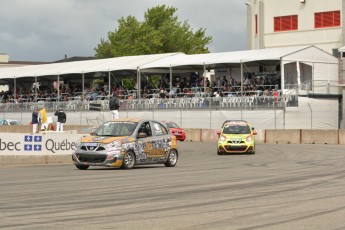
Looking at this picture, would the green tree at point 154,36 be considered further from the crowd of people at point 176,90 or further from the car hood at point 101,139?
the car hood at point 101,139

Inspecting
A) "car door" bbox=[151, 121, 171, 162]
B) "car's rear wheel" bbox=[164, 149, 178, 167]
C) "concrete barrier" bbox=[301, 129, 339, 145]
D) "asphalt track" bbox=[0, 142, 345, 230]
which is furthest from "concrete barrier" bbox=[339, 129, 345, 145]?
"car door" bbox=[151, 121, 171, 162]

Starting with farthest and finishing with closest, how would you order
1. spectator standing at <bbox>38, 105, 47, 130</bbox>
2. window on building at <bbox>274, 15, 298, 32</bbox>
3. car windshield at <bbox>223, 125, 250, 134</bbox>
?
window on building at <bbox>274, 15, 298, 32</bbox>
spectator standing at <bbox>38, 105, 47, 130</bbox>
car windshield at <bbox>223, 125, 250, 134</bbox>

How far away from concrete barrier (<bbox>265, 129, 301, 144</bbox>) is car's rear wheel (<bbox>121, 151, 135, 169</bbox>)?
71.6 feet

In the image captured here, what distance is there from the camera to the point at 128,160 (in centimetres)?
2328

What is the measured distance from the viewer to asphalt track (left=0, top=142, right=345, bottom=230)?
36.3 ft

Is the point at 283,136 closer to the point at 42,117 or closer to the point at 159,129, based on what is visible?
the point at 42,117

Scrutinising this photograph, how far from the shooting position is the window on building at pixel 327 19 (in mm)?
72062

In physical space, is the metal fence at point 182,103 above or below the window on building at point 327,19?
below

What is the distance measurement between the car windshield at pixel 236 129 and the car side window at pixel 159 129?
11.1m

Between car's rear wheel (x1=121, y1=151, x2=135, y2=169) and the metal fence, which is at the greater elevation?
the metal fence

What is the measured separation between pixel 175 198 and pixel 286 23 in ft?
206

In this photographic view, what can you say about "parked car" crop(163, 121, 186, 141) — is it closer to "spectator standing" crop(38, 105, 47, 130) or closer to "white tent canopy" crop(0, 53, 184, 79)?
"spectator standing" crop(38, 105, 47, 130)

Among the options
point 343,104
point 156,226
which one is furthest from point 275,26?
point 156,226

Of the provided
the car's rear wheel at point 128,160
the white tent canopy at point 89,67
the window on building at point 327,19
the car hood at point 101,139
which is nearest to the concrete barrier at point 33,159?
the car hood at point 101,139
